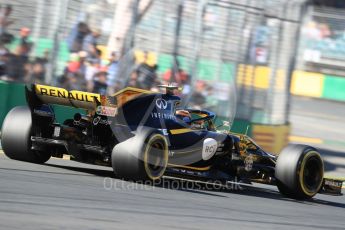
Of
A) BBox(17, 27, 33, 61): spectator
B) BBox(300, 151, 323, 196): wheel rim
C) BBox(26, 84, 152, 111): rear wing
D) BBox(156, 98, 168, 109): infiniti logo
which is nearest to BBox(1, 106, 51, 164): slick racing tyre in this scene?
BBox(26, 84, 152, 111): rear wing

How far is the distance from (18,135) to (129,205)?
8.99 feet

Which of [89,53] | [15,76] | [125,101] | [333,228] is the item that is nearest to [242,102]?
[89,53]

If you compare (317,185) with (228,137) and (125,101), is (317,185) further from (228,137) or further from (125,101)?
(125,101)

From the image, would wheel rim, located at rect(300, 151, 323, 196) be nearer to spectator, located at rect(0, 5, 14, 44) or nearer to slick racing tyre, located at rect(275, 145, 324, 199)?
slick racing tyre, located at rect(275, 145, 324, 199)

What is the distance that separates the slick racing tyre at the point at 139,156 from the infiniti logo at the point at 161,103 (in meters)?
0.75

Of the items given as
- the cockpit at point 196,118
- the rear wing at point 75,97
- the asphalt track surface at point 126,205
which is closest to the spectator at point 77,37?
the asphalt track surface at point 126,205

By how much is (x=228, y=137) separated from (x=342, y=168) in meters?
6.83

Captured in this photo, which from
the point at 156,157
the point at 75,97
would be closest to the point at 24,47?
the point at 75,97

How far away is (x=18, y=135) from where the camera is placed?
996cm

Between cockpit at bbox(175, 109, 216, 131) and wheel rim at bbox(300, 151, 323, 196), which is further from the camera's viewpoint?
wheel rim at bbox(300, 151, 323, 196)

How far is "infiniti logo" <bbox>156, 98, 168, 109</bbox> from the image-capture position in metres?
9.98

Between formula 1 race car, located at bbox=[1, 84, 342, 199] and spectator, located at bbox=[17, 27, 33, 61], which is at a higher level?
spectator, located at bbox=[17, 27, 33, 61]

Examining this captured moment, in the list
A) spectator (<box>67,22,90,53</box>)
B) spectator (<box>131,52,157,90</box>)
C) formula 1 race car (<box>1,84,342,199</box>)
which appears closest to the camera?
formula 1 race car (<box>1,84,342,199</box>)

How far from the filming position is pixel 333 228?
838 cm
